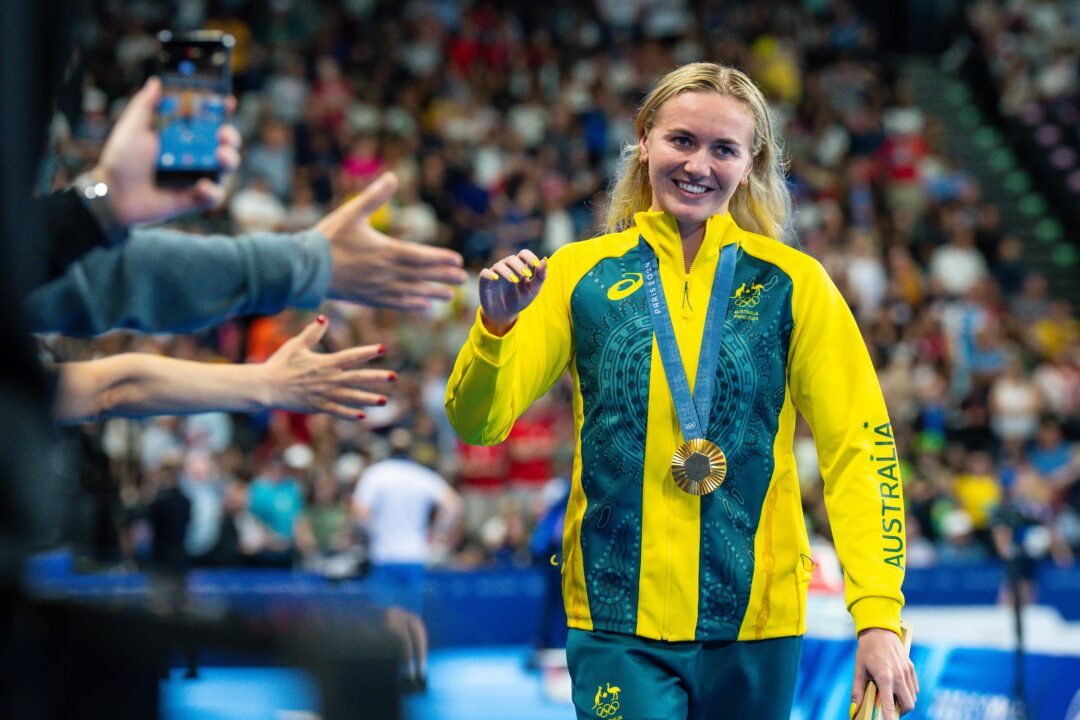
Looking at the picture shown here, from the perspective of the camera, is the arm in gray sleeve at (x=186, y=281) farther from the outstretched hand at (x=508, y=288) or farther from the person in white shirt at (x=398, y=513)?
the person in white shirt at (x=398, y=513)

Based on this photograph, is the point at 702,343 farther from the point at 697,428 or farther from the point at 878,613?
the point at 878,613

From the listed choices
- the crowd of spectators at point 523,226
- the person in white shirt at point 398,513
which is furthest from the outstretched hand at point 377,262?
the person in white shirt at point 398,513

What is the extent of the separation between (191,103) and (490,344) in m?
0.93

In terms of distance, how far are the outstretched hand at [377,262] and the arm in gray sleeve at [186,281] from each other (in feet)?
0.19

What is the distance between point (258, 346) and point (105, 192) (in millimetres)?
10730

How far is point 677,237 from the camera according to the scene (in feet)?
10.6

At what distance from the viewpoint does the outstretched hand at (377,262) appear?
2979 millimetres

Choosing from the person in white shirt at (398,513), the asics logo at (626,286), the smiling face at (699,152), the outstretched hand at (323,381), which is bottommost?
the person in white shirt at (398,513)

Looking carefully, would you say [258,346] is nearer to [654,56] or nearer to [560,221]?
[560,221]

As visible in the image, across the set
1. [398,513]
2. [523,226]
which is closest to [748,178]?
[398,513]

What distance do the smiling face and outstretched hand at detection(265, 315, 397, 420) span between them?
2.56 feet

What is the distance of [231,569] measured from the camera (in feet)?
37.0

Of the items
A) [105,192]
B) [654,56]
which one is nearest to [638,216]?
[105,192]

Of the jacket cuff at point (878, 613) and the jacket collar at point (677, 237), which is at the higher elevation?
the jacket collar at point (677, 237)
